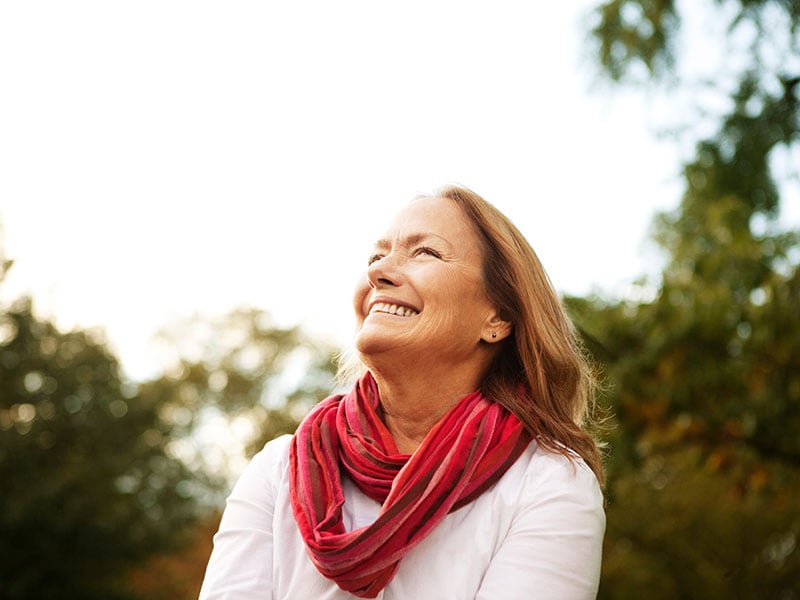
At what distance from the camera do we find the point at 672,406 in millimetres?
11883

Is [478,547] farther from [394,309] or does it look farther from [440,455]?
[394,309]

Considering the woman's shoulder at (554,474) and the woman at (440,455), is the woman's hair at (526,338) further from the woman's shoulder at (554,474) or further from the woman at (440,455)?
the woman's shoulder at (554,474)

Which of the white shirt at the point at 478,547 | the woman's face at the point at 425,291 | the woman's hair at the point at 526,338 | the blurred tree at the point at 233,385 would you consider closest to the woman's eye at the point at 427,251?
the woman's face at the point at 425,291

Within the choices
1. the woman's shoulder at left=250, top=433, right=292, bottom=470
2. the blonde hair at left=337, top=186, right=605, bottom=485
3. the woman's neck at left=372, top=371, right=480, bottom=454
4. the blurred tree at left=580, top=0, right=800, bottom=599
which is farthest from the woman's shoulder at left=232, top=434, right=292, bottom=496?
the blurred tree at left=580, top=0, right=800, bottom=599

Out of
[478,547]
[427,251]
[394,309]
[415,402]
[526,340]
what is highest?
[427,251]

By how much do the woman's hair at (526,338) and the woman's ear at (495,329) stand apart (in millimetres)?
17

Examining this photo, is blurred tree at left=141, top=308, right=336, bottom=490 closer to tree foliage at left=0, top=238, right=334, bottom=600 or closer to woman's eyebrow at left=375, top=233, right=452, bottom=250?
tree foliage at left=0, top=238, right=334, bottom=600

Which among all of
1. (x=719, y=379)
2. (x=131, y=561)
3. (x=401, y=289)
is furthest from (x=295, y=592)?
(x=131, y=561)

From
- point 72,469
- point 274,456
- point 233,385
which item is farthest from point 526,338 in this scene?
point 233,385

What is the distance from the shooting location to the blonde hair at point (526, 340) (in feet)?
9.18

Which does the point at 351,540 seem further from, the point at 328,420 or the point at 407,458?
the point at 328,420

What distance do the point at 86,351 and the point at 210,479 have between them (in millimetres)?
10606

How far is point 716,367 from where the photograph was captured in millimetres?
11188

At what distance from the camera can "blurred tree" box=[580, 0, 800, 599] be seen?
7.31 meters
